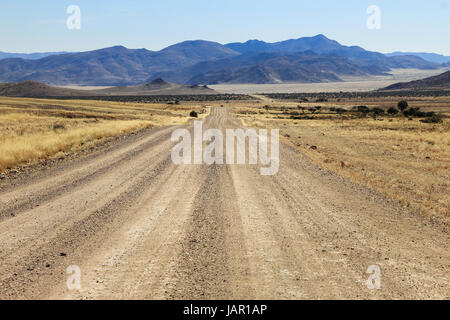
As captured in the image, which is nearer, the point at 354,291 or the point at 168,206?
the point at 354,291

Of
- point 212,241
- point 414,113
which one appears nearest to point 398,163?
point 212,241

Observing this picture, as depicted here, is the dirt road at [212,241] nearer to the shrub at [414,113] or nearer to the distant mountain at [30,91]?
the shrub at [414,113]

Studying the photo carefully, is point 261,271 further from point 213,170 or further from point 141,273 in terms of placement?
point 213,170

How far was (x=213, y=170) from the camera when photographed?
14.0 m

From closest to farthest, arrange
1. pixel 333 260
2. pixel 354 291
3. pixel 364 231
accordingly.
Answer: pixel 354 291 < pixel 333 260 < pixel 364 231

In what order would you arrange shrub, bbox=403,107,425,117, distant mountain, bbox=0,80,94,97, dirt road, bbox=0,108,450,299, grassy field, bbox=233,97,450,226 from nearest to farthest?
dirt road, bbox=0,108,450,299
grassy field, bbox=233,97,450,226
shrub, bbox=403,107,425,117
distant mountain, bbox=0,80,94,97

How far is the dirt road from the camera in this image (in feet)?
17.3

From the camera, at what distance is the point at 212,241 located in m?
6.98

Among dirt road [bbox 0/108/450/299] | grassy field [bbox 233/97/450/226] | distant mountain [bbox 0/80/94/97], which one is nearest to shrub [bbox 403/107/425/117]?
grassy field [bbox 233/97/450/226]

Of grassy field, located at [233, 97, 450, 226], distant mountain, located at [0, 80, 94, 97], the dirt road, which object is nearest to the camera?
the dirt road

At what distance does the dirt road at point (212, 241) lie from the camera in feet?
17.3

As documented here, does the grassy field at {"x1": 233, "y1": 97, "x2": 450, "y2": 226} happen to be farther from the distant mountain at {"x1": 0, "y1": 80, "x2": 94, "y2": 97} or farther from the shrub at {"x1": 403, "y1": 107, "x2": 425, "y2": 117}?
the distant mountain at {"x1": 0, "y1": 80, "x2": 94, "y2": 97}
